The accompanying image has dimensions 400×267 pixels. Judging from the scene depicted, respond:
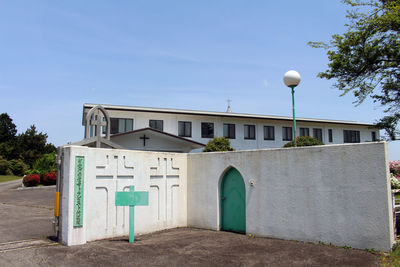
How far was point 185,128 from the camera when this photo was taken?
3012cm

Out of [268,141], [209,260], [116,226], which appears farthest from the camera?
[268,141]

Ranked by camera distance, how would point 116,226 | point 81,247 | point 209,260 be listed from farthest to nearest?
1. point 116,226
2. point 81,247
3. point 209,260

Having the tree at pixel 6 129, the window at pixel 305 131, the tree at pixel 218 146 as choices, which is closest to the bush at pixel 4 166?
the tree at pixel 6 129

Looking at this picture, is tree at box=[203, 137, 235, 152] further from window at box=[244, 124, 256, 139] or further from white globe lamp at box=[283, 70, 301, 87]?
white globe lamp at box=[283, 70, 301, 87]

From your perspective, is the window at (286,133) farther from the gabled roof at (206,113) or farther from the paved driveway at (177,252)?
the paved driveway at (177,252)

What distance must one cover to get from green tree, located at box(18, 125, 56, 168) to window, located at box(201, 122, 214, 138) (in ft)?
125

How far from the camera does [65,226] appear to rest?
8.76 m

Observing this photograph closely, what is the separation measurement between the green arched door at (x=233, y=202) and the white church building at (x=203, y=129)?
44.6ft

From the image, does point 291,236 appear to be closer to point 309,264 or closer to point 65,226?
point 309,264

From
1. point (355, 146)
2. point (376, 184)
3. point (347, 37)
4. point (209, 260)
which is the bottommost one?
point (209, 260)

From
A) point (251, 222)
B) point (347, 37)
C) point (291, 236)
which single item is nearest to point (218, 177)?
point (251, 222)

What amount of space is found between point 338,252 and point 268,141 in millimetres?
25885

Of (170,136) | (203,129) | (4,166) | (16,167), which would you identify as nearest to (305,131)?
(203,129)

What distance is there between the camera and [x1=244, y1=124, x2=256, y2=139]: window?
106ft
